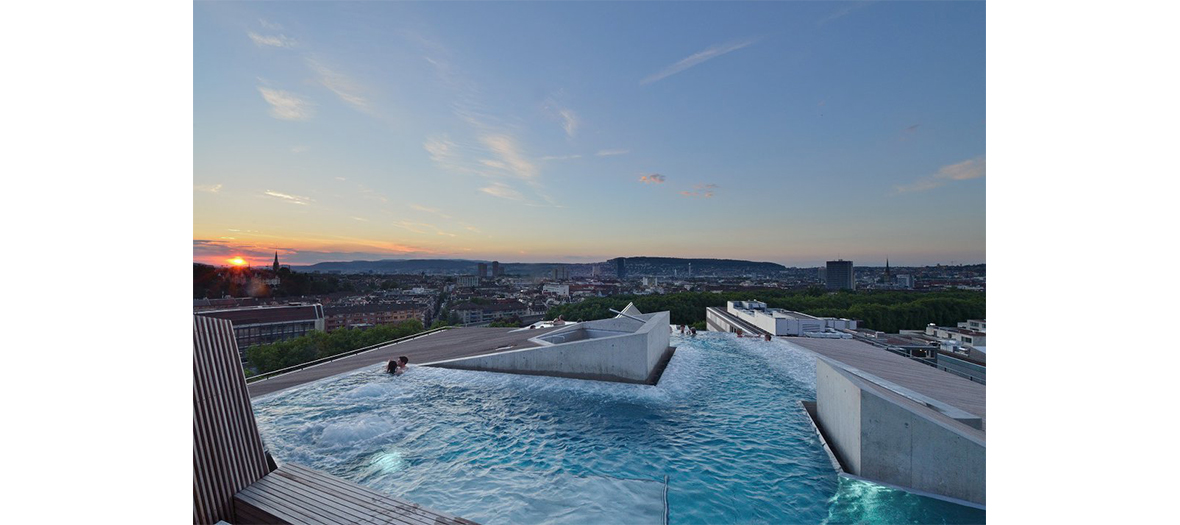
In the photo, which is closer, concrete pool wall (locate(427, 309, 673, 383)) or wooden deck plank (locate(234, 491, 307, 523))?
wooden deck plank (locate(234, 491, 307, 523))

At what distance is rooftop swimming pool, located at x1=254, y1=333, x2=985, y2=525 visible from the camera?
4066 millimetres

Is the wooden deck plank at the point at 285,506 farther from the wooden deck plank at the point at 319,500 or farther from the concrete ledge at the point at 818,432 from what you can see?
the concrete ledge at the point at 818,432

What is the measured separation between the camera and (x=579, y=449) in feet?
18.4

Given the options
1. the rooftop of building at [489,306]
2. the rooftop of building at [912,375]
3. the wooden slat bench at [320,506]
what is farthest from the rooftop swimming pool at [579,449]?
the rooftop of building at [489,306]

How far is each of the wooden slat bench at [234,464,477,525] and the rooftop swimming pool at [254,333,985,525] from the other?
98cm

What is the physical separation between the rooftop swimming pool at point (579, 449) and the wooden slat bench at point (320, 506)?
3.20 feet

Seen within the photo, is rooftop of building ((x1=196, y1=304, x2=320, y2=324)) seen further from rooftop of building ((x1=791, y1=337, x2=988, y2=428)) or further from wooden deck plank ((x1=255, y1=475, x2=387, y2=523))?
rooftop of building ((x1=791, y1=337, x2=988, y2=428))

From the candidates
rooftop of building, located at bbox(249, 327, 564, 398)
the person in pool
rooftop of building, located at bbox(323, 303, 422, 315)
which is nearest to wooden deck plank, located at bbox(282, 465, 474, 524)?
rooftop of building, located at bbox(249, 327, 564, 398)

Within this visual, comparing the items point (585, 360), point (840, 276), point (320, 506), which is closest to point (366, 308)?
point (585, 360)
